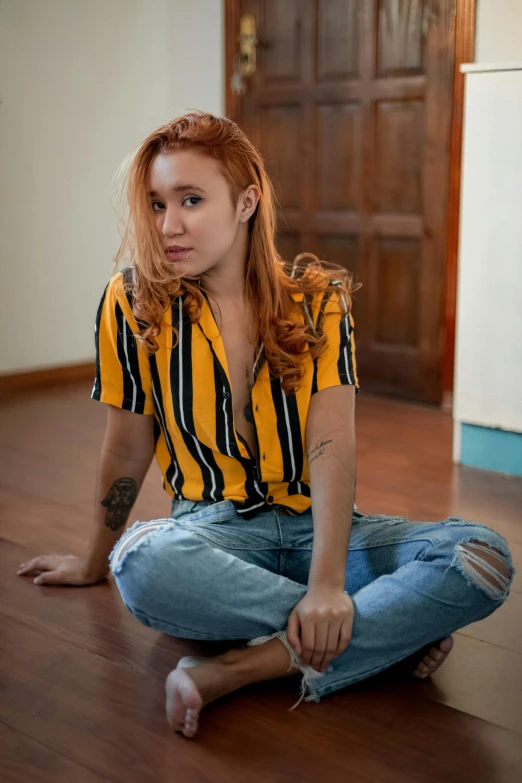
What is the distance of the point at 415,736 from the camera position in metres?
1.27

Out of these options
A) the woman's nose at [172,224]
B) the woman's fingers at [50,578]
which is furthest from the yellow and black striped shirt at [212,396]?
the woman's fingers at [50,578]

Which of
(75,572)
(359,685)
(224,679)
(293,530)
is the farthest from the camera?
(75,572)

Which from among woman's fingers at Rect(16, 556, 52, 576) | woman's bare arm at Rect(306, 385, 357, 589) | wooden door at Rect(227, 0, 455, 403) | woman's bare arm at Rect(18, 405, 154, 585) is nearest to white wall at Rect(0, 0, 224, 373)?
wooden door at Rect(227, 0, 455, 403)

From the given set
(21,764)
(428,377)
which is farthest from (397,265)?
(21,764)

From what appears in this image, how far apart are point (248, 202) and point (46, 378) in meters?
2.34

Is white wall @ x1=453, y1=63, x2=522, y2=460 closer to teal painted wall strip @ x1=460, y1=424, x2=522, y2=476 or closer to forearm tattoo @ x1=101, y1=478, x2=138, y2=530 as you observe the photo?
teal painted wall strip @ x1=460, y1=424, x2=522, y2=476

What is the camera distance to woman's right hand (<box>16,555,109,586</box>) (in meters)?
1.73

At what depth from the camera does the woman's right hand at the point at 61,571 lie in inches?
68.2

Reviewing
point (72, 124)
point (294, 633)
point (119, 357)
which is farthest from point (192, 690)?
point (72, 124)

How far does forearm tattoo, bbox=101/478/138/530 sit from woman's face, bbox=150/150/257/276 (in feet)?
1.21

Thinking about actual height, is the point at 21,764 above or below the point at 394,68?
below

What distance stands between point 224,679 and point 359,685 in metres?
0.22

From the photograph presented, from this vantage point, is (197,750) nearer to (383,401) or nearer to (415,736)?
(415,736)

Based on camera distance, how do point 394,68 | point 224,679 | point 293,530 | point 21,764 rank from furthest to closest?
1. point 394,68
2. point 293,530
3. point 224,679
4. point 21,764
